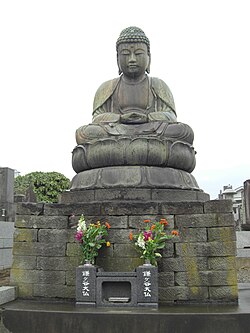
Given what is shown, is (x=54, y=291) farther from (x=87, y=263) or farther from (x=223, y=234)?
(x=223, y=234)

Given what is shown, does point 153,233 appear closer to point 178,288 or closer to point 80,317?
point 178,288

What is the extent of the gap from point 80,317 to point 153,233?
1.51 m

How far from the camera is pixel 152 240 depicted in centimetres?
527

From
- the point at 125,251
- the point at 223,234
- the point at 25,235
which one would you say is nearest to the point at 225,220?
the point at 223,234

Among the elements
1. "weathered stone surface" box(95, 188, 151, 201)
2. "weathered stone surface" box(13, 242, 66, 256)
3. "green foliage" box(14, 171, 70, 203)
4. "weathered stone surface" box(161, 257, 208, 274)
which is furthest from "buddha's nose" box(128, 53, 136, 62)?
"green foliage" box(14, 171, 70, 203)

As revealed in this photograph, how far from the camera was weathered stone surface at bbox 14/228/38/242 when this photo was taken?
5951mm

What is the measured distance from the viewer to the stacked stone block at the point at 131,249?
5496mm

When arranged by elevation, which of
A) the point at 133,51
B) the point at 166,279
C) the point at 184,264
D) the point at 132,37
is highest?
the point at 132,37

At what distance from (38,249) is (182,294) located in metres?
2.27

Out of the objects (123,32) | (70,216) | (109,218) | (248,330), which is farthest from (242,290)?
(123,32)

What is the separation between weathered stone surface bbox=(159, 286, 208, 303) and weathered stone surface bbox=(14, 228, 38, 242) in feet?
6.92

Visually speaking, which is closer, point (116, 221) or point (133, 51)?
point (116, 221)

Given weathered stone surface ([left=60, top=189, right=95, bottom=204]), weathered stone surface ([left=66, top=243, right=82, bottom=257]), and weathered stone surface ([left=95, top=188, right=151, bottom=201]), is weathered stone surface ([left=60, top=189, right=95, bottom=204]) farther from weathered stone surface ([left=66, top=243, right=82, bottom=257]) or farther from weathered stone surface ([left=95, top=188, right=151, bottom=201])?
weathered stone surface ([left=66, top=243, right=82, bottom=257])

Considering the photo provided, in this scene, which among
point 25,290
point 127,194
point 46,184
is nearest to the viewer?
point 25,290
